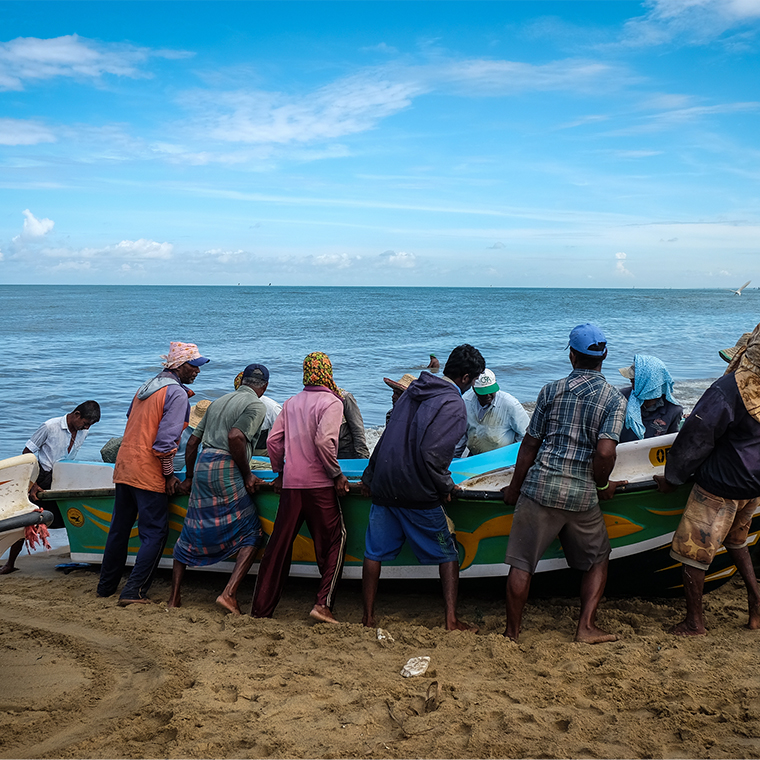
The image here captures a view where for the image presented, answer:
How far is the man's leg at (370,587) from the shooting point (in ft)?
14.5

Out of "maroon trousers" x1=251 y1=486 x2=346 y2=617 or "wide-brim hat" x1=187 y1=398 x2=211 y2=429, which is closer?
"maroon trousers" x1=251 y1=486 x2=346 y2=617

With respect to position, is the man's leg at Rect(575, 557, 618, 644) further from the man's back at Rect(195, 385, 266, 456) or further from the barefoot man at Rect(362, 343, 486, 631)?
the man's back at Rect(195, 385, 266, 456)

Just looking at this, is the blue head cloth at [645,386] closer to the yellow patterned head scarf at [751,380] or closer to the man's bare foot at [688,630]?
the yellow patterned head scarf at [751,380]

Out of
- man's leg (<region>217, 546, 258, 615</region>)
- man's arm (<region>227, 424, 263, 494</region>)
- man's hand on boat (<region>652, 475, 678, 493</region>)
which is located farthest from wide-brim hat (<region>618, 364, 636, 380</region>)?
man's leg (<region>217, 546, 258, 615</region>)

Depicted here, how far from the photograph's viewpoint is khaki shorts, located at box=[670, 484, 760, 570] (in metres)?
3.89

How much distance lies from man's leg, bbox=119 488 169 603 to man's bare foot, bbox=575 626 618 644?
288cm

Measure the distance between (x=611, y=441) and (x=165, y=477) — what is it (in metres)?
3.00

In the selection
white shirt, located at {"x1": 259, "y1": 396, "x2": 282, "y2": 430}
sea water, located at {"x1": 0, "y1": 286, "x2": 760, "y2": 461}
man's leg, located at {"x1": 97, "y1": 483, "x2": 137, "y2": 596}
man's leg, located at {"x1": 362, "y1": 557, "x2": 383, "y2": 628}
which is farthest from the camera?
sea water, located at {"x1": 0, "y1": 286, "x2": 760, "y2": 461}

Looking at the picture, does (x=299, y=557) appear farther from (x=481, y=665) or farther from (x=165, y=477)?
(x=481, y=665)

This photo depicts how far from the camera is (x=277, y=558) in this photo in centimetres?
464

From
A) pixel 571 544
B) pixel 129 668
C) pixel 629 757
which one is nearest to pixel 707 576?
pixel 571 544

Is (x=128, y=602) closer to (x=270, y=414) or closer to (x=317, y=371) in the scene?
(x=270, y=414)

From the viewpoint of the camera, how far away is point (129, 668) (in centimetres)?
389

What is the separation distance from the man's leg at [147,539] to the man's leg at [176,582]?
20cm
